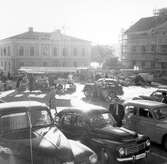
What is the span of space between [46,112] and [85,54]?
5938 centimetres

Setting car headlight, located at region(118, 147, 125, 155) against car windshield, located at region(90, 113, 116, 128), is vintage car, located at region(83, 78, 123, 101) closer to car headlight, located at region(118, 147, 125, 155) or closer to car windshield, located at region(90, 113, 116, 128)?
car windshield, located at region(90, 113, 116, 128)

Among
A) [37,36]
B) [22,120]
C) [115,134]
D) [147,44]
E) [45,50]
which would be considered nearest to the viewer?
[22,120]

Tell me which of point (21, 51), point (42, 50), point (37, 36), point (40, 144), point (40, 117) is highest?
point (37, 36)

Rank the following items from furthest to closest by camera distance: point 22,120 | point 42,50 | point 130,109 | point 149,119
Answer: point 42,50 → point 130,109 → point 149,119 → point 22,120

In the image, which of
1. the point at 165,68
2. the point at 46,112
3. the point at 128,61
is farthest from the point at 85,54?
the point at 46,112

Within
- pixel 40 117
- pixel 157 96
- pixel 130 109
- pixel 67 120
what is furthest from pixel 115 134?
pixel 157 96

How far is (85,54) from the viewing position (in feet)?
218

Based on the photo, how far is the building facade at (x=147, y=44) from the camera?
5328cm

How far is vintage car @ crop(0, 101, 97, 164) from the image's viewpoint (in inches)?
237

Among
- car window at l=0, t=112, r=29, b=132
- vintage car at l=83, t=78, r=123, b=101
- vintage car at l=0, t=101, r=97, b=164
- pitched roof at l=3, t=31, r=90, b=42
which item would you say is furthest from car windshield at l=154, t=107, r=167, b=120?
pitched roof at l=3, t=31, r=90, b=42

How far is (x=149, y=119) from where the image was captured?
9812 millimetres

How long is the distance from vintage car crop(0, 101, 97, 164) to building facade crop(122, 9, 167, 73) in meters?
46.6

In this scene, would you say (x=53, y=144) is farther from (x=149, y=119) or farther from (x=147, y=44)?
(x=147, y=44)

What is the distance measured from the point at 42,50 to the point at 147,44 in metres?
23.9
